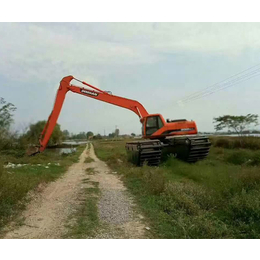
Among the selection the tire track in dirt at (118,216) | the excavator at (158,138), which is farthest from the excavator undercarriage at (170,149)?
the tire track in dirt at (118,216)

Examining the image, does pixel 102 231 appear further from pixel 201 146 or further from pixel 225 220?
pixel 201 146

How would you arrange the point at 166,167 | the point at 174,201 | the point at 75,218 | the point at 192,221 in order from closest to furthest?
the point at 192,221 → the point at 75,218 → the point at 174,201 → the point at 166,167

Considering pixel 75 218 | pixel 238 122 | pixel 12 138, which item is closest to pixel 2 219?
pixel 75 218

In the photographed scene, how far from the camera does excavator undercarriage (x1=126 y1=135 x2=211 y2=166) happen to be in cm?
1366

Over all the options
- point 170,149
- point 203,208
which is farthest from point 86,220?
point 170,149

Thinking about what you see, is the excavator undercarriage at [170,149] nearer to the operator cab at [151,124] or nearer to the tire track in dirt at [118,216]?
the operator cab at [151,124]

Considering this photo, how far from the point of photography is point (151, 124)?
15.7m

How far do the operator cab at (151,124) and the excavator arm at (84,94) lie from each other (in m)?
1.04

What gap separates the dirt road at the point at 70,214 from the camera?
4.95m

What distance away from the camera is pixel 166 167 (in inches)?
546

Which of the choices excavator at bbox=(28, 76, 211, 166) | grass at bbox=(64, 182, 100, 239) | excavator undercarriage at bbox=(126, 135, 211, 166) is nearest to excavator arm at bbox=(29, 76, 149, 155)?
excavator at bbox=(28, 76, 211, 166)

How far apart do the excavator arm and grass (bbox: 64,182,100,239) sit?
10064 millimetres

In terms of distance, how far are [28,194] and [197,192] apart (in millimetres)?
4842

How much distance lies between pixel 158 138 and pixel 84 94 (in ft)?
20.7
